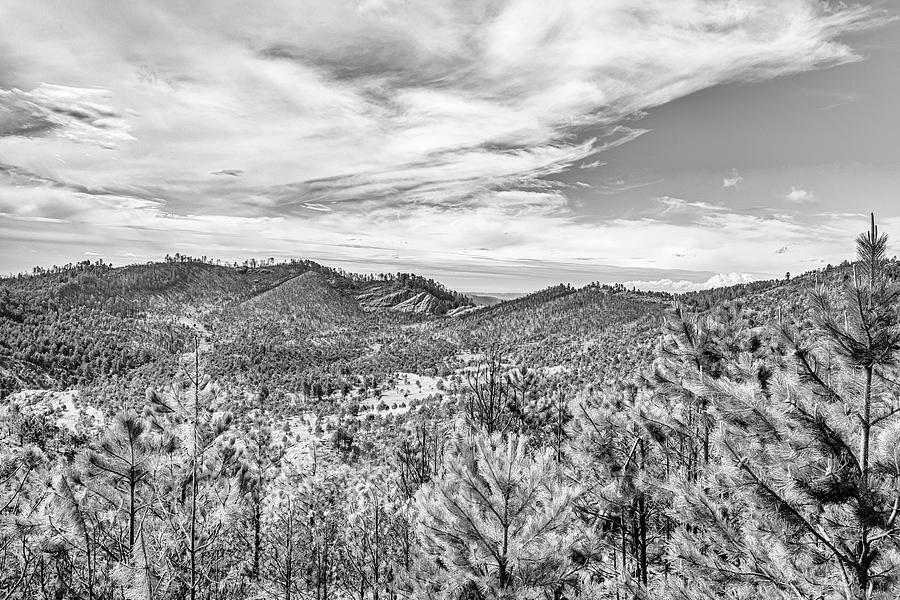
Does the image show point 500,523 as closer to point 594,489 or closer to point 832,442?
point 594,489

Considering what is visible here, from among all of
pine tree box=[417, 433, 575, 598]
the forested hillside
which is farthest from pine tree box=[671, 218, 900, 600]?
pine tree box=[417, 433, 575, 598]

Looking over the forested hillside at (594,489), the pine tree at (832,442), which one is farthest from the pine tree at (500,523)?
the pine tree at (832,442)

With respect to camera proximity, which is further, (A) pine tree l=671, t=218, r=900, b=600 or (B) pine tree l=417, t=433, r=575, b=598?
(B) pine tree l=417, t=433, r=575, b=598

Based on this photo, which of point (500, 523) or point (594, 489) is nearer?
point (500, 523)

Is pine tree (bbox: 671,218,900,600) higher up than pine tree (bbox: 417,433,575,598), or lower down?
higher up

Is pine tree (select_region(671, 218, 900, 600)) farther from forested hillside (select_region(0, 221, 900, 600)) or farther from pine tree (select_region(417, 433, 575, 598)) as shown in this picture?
pine tree (select_region(417, 433, 575, 598))

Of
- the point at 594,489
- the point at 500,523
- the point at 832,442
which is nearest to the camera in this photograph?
the point at 832,442

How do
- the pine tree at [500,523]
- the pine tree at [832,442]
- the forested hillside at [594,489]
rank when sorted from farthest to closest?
the pine tree at [500,523], the forested hillside at [594,489], the pine tree at [832,442]

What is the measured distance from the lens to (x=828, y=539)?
12.7ft

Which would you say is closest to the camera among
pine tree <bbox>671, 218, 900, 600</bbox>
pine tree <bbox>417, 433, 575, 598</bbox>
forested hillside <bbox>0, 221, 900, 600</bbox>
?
pine tree <bbox>671, 218, 900, 600</bbox>

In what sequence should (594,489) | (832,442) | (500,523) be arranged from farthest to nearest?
(594,489)
(500,523)
(832,442)

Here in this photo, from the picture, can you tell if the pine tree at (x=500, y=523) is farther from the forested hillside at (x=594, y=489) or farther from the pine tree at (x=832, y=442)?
the pine tree at (x=832, y=442)

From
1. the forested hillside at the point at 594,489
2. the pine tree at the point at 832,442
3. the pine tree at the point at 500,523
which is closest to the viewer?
the pine tree at the point at 832,442

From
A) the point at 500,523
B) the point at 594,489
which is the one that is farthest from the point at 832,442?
the point at 594,489
